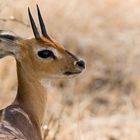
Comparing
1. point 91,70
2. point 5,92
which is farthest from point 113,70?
point 5,92

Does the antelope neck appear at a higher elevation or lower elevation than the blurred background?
higher

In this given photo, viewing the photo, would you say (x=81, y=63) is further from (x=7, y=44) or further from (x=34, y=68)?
(x=7, y=44)

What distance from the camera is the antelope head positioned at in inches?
211

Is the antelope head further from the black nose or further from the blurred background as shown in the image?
the blurred background

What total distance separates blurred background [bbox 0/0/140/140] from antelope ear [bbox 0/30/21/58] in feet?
5.27

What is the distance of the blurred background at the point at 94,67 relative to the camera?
7609 mm

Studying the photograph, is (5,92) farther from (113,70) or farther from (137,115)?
(113,70)

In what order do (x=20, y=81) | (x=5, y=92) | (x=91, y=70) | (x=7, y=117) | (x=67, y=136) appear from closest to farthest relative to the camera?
(x=7, y=117)
(x=20, y=81)
(x=67, y=136)
(x=5, y=92)
(x=91, y=70)

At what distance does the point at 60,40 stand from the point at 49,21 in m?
0.39

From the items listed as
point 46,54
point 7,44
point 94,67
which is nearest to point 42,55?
point 46,54

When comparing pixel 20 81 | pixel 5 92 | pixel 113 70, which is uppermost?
pixel 20 81

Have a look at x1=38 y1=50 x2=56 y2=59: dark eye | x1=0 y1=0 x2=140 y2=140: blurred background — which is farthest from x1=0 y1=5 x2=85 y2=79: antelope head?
x1=0 y1=0 x2=140 y2=140: blurred background

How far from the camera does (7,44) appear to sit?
542 cm

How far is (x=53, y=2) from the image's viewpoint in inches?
373
